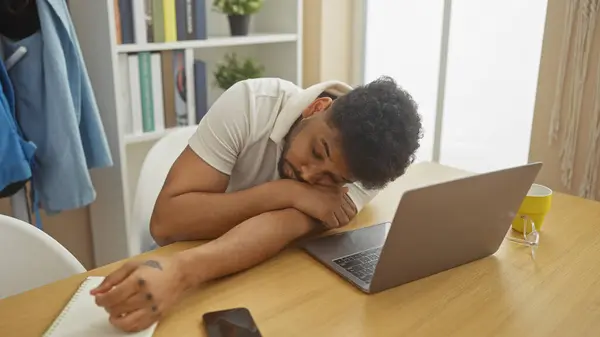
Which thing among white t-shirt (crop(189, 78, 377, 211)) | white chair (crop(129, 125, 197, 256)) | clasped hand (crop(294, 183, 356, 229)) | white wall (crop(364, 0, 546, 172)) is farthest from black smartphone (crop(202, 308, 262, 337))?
white wall (crop(364, 0, 546, 172))

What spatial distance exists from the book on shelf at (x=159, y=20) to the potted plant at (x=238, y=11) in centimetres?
14

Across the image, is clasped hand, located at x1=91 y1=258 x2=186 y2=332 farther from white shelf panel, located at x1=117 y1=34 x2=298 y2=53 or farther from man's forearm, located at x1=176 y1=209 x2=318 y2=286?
white shelf panel, located at x1=117 y1=34 x2=298 y2=53

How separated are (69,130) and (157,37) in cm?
54

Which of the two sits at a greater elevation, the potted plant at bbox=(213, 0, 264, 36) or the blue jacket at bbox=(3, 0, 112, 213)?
the potted plant at bbox=(213, 0, 264, 36)

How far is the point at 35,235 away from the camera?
1.08m

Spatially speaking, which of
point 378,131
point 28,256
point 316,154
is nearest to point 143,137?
point 28,256

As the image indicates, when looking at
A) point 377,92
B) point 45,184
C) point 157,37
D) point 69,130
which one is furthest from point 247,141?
point 157,37

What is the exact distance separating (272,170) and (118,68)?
903mm

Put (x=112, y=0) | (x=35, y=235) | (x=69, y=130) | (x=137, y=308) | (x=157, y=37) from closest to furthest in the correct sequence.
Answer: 1. (x=137, y=308)
2. (x=35, y=235)
3. (x=69, y=130)
4. (x=112, y=0)
5. (x=157, y=37)

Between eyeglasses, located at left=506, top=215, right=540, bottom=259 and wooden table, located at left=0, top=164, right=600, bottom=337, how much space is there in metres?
0.03

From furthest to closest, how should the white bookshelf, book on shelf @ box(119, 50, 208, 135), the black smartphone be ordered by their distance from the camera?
book on shelf @ box(119, 50, 208, 135), the white bookshelf, the black smartphone

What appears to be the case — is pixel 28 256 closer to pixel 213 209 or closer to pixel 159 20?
pixel 213 209

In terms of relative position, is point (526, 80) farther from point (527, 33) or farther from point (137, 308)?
point (137, 308)

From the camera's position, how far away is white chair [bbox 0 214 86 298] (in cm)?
107
